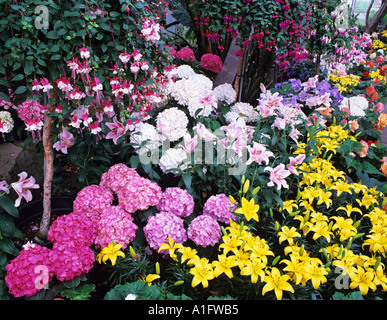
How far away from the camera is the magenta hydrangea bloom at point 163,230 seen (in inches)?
56.6

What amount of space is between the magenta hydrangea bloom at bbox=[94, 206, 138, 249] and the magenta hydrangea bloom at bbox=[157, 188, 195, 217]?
22 centimetres

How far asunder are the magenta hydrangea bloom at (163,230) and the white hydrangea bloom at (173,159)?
345 mm

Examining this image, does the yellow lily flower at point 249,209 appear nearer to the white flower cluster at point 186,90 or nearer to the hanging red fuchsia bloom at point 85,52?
the hanging red fuchsia bloom at point 85,52

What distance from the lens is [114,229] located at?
4.61ft

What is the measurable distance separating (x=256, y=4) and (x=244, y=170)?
121cm

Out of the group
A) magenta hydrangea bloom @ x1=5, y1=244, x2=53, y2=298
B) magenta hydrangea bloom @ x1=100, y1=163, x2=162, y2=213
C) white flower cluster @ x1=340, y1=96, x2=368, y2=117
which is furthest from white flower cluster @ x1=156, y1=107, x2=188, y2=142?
white flower cluster @ x1=340, y1=96, x2=368, y2=117

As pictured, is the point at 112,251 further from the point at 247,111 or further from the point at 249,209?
the point at 247,111

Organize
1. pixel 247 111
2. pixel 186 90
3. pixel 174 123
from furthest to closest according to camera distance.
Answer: pixel 247 111 < pixel 186 90 < pixel 174 123

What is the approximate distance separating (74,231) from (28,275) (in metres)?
0.24

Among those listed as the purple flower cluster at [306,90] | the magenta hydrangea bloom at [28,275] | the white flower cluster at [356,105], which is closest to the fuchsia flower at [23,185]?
the magenta hydrangea bloom at [28,275]

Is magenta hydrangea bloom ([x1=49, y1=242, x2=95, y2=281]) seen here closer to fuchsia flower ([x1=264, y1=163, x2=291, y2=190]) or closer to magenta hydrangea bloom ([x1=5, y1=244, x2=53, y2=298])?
magenta hydrangea bloom ([x1=5, y1=244, x2=53, y2=298])

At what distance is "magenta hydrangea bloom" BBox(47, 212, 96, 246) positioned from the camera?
1.31 metres

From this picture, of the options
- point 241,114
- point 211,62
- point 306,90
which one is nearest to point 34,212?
point 241,114
